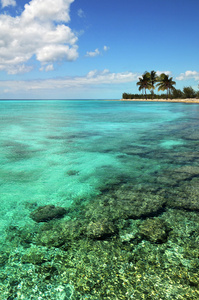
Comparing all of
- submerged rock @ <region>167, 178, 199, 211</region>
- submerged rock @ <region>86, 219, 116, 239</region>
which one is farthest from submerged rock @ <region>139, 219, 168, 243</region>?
submerged rock @ <region>167, 178, 199, 211</region>

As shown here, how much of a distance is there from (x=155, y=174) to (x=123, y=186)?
3.79ft

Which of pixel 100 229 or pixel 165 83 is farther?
pixel 165 83

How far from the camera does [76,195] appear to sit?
4367 millimetres

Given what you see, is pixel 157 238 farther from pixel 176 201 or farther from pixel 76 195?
pixel 76 195

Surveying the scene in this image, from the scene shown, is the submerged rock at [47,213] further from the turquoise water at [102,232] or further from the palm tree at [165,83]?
the palm tree at [165,83]

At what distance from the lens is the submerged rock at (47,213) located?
3.43 meters

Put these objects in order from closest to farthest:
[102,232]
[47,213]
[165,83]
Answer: [102,232]
[47,213]
[165,83]

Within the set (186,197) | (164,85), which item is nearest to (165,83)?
(164,85)

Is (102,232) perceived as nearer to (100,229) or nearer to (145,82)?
(100,229)

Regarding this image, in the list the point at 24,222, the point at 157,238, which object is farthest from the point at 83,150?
the point at 157,238

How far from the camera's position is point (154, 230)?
3012 millimetres

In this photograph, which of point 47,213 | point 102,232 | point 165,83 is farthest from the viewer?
point 165,83

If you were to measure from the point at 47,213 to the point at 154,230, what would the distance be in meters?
1.74

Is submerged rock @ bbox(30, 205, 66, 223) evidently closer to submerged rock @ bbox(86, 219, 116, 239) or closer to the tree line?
submerged rock @ bbox(86, 219, 116, 239)
